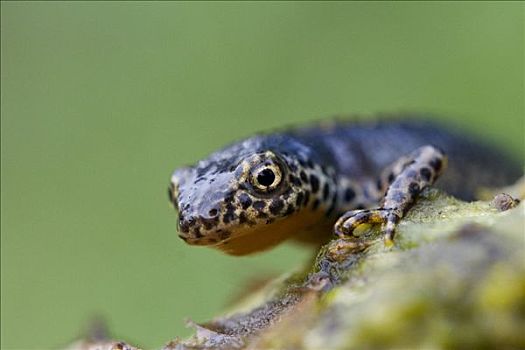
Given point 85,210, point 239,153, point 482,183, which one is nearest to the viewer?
point 239,153

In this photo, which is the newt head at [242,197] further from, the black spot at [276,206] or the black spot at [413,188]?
the black spot at [413,188]

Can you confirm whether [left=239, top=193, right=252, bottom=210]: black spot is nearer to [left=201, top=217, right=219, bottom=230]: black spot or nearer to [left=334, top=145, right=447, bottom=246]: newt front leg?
[left=201, top=217, right=219, bottom=230]: black spot

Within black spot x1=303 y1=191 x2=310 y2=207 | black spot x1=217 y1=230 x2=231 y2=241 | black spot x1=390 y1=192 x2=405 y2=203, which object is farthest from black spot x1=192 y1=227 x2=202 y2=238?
black spot x1=390 y1=192 x2=405 y2=203

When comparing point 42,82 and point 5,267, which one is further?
point 42,82

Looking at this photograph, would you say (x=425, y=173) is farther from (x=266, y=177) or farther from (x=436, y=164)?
(x=266, y=177)

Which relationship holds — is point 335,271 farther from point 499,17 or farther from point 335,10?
point 335,10

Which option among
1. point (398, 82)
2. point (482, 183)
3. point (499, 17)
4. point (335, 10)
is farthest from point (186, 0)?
point (482, 183)

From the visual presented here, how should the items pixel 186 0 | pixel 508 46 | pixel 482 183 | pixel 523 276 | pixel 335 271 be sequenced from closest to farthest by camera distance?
1. pixel 523 276
2. pixel 335 271
3. pixel 482 183
4. pixel 508 46
5. pixel 186 0
